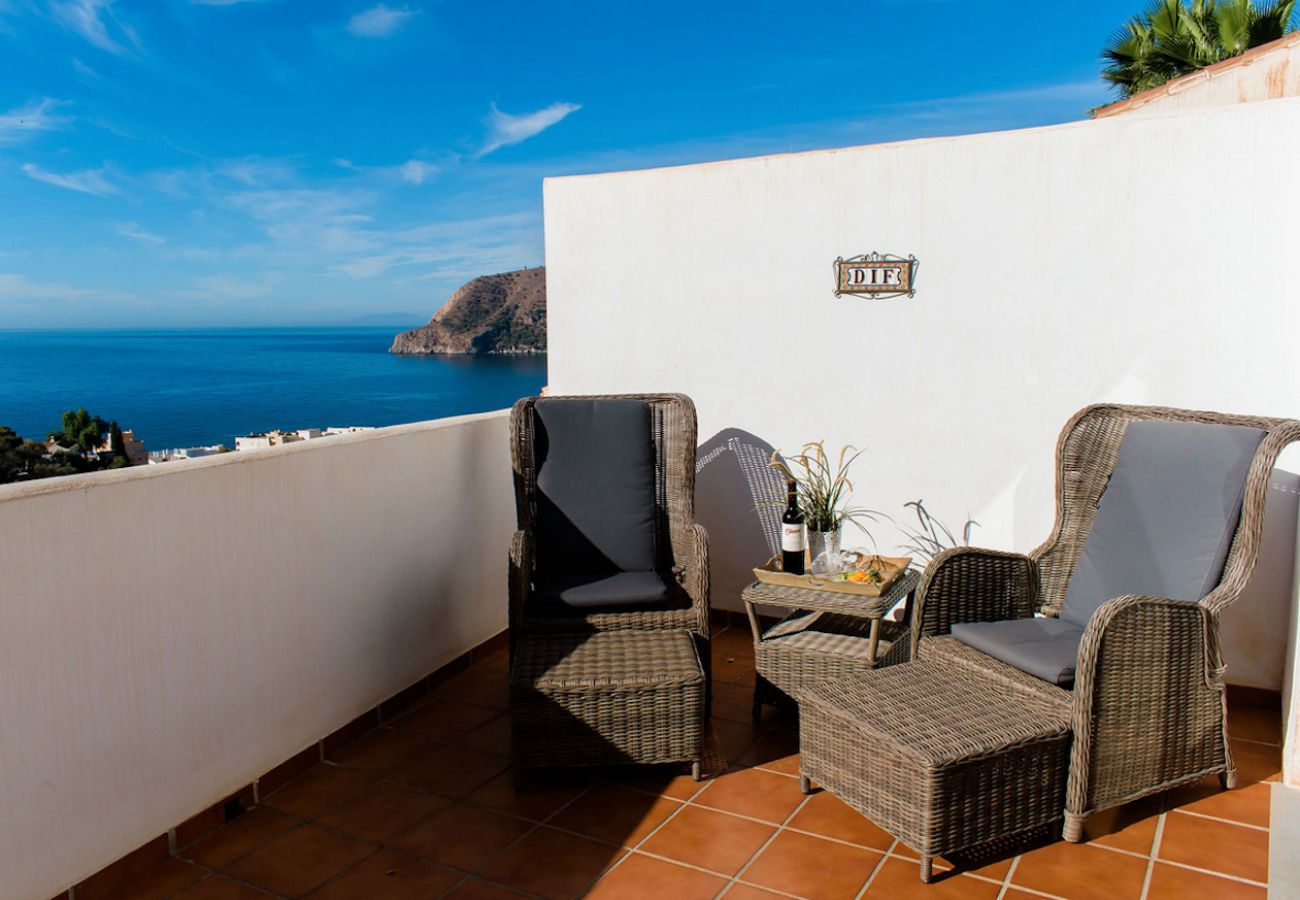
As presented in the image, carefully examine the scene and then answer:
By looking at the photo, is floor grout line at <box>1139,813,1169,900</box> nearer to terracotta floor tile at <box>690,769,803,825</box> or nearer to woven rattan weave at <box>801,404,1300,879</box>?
woven rattan weave at <box>801,404,1300,879</box>

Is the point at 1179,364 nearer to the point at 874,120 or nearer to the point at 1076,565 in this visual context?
the point at 1076,565

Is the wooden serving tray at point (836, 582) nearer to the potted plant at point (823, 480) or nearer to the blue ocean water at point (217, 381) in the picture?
the potted plant at point (823, 480)

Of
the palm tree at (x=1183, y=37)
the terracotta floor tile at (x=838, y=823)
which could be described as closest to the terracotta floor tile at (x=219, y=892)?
the terracotta floor tile at (x=838, y=823)

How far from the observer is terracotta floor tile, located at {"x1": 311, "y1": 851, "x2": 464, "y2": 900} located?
246cm

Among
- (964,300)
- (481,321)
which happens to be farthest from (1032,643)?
(481,321)

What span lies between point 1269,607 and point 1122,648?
1.38 metres

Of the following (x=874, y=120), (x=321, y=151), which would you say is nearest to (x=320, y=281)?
(x=321, y=151)

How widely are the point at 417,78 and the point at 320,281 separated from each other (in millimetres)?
10955

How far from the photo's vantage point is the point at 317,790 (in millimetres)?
3049

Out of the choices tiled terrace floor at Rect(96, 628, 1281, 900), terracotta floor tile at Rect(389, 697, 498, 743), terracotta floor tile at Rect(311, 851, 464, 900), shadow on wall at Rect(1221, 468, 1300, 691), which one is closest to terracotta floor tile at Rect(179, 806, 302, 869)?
tiled terrace floor at Rect(96, 628, 1281, 900)

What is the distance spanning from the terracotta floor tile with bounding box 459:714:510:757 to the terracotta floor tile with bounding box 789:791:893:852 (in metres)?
1.06

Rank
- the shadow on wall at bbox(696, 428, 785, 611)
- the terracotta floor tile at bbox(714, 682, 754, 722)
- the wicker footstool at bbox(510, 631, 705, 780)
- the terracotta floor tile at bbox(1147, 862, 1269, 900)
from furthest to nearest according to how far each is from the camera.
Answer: the shadow on wall at bbox(696, 428, 785, 611), the terracotta floor tile at bbox(714, 682, 754, 722), the wicker footstool at bbox(510, 631, 705, 780), the terracotta floor tile at bbox(1147, 862, 1269, 900)

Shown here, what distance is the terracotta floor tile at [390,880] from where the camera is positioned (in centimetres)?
246

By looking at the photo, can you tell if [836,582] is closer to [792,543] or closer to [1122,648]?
[792,543]
